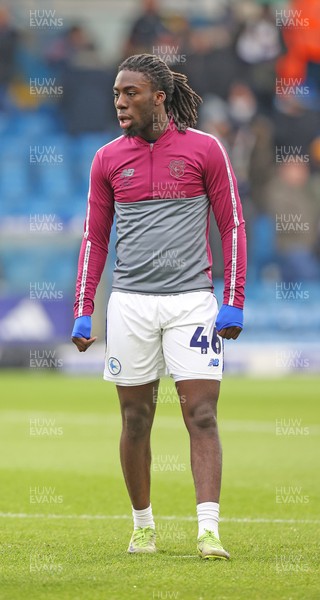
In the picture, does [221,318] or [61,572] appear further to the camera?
[221,318]

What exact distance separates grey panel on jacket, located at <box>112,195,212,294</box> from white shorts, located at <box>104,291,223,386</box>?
57 mm

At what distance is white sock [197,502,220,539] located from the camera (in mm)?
6055

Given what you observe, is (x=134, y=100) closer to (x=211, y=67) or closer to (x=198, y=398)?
(x=198, y=398)

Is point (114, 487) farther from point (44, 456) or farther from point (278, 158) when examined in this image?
point (278, 158)

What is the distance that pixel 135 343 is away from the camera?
20.6 feet

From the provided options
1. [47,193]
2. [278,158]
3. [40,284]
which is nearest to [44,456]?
[40,284]

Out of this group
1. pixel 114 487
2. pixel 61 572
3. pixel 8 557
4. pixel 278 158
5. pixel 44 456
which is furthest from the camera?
pixel 278 158

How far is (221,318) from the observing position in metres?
6.17

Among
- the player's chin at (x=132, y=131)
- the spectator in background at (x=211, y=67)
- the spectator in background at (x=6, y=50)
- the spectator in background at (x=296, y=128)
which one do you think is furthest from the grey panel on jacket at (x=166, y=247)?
the spectator in background at (x=6, y=50)

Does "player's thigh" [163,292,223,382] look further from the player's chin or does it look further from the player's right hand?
the player's chin

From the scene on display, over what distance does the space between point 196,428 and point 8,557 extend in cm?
110

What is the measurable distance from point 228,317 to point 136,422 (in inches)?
28.7

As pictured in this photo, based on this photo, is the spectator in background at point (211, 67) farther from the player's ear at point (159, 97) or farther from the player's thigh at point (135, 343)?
the player's thigh at point (135, 343)

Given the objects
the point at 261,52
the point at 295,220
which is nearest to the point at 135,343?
the point at 295,220
